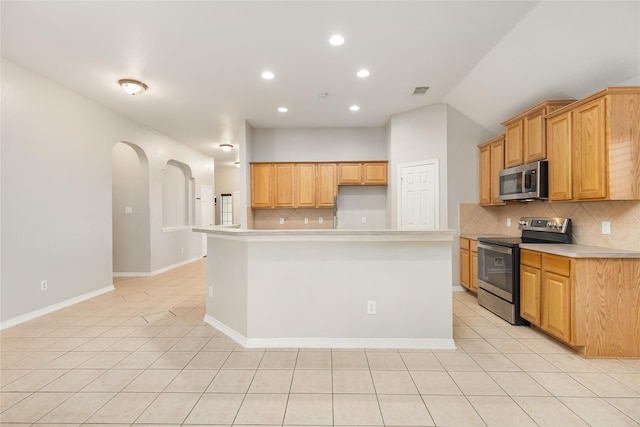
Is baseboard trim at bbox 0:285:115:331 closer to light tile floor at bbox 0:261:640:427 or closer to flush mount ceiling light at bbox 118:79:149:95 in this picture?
light tile floor at bbox 0:261:640:427

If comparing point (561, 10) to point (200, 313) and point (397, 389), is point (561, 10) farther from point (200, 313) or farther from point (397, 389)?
point (200, 313)

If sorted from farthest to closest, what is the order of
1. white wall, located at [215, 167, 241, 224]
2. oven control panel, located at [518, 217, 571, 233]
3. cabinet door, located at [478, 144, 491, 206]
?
white wall, located at [215, 167, 241, 224]
cabinet door, located at [478, 144, 491, 206]
oven control panel, located at [518, 217, 571, 233]

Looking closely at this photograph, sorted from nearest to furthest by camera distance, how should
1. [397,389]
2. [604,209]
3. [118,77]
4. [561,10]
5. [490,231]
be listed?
1. [397,389]
2. [561,10]
3. [604,209]
4. [118,77]
5. [490,231]

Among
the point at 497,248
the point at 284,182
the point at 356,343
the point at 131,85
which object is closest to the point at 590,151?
the point at 497,248

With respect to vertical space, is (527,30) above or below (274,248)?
above

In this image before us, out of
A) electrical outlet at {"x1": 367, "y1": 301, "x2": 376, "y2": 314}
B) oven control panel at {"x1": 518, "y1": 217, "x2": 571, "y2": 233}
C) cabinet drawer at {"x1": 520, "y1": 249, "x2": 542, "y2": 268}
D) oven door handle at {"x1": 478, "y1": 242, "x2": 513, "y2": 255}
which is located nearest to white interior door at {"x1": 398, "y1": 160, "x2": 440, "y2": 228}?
oven door handle at {"x1": 478, "y1": 242, "x2": 513, "y2": 255}

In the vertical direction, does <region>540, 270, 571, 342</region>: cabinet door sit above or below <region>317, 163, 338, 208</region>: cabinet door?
below

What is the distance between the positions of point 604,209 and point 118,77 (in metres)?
5.58

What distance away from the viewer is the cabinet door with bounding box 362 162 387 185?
5.72 m

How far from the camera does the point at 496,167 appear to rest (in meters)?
4.23

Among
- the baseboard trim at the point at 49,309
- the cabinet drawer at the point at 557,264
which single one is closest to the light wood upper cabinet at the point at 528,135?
the cabinet drawer at the point at 557,264

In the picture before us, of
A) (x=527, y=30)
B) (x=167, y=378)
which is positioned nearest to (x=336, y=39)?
(x=527, y=30)

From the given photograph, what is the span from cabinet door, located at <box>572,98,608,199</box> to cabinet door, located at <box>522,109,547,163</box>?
0.41 metres

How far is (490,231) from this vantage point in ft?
15.4
